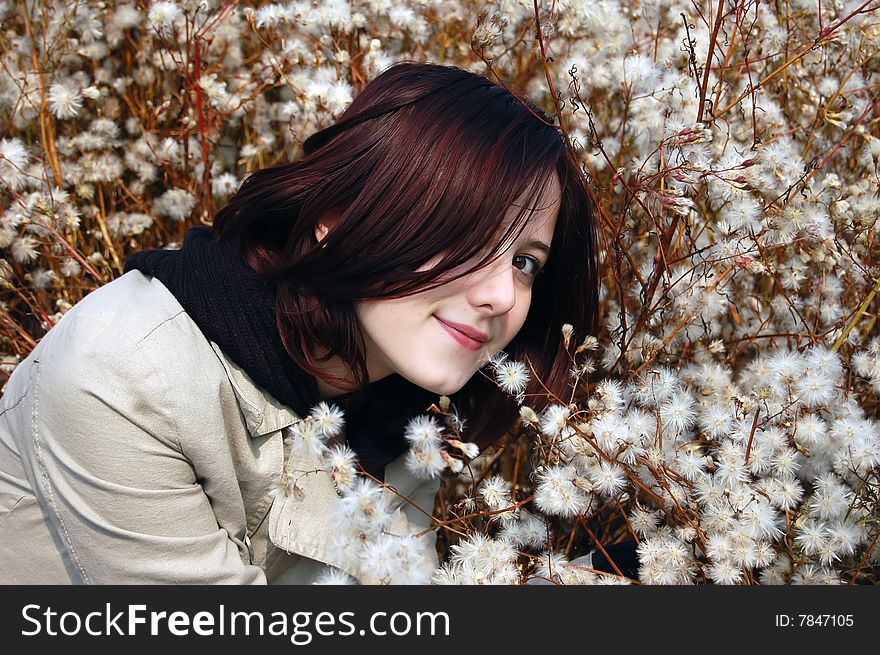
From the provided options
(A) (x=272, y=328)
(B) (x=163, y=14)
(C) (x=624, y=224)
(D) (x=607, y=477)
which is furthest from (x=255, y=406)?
(B) (x=163, y=14)

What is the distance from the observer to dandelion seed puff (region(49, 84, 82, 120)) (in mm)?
2750

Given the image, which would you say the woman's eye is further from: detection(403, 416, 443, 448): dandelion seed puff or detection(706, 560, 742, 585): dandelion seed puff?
detection(706, 560, 742, 585): dandelion seed puff

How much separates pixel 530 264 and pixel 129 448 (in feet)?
3.05

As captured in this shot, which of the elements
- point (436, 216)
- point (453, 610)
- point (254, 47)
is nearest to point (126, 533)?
point (453, 610)

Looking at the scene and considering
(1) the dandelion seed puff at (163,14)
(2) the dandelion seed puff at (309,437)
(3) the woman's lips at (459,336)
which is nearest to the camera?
(2) the dandelion seed puff at (309,437)

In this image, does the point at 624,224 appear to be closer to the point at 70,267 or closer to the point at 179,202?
the point at 179,202

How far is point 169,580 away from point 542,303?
1083mm

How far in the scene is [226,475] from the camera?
5.95ft

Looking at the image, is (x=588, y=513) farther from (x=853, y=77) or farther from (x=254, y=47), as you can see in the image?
(x=254, y=47)

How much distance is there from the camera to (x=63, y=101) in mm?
2748

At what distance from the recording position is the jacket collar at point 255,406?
1.83 meters

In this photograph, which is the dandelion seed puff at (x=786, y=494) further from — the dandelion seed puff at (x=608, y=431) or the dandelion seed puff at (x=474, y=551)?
the dandelion seed puff at (x=474, y=551)

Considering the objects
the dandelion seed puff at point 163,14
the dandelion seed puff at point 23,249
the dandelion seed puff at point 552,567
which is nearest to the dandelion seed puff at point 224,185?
the dandelion seed puff at point 163,14

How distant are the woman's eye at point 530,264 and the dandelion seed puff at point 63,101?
1709mm
